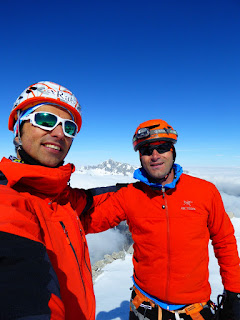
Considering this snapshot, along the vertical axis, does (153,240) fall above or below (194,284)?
above

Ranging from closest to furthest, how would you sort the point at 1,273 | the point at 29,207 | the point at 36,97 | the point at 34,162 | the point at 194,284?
the point at 1,273 → the point at 29,207 → the point at 34,162 → the point at 36,97 → the point at 194,284

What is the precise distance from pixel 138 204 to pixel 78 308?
1689 millimetres

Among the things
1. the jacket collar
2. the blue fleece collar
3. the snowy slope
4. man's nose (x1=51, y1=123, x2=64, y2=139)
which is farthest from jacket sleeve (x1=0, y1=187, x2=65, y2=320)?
the snowy slope

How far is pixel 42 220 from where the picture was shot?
4.95ft

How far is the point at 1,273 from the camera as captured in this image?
2.86ft

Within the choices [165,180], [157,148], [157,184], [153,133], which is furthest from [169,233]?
[153,133]

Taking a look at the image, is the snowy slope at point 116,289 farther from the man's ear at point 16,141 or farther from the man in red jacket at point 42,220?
the man's ear at point 16,141

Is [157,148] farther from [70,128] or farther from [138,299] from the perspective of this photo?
[138,299]

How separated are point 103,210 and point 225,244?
2103mm

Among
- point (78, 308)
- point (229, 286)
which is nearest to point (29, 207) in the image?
point (78, 308)

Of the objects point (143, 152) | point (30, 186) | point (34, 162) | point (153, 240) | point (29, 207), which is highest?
point (143, 152)

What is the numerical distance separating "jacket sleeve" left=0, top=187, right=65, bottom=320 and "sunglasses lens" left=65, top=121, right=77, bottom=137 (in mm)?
1131

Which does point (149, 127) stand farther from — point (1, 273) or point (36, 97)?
point (1, 273)

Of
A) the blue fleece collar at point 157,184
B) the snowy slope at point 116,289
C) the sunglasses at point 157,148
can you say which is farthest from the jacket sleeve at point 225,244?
the snowy slope at point 116,289
